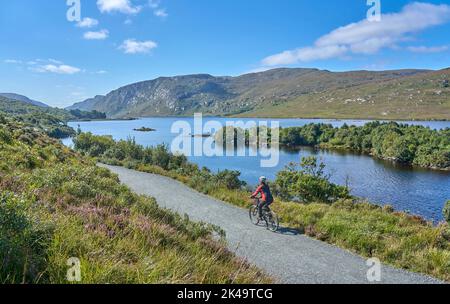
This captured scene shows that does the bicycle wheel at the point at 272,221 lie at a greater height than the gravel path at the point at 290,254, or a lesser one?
greater

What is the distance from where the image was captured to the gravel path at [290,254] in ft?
28.8

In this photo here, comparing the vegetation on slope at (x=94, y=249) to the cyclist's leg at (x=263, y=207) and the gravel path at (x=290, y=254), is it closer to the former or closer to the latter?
the gravel path at (x=290, y=254)

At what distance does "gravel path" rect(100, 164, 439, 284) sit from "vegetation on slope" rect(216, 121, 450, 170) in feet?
188

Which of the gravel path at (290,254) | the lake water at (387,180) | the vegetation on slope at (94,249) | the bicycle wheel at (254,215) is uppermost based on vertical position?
the vegetation on slope at (94,249)

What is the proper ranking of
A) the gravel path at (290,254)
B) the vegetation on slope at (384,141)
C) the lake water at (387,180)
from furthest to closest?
1. the vegetation on slope at (384,141)
2. the lake water at (387,180)
3. the gravel path at (290,254)

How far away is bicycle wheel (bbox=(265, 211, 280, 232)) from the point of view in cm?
1333

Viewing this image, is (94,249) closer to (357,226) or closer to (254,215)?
(357,226)

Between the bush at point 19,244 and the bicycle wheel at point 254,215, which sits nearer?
the bush at point 19,244

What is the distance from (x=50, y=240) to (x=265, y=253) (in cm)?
728

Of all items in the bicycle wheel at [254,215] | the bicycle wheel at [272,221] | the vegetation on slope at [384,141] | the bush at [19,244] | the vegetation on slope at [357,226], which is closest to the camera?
the bush at [19,244]

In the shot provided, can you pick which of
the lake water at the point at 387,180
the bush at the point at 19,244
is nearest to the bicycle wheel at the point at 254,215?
the bush at the point at 19,244

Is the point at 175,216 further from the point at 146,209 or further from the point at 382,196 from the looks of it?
the point at 382,196

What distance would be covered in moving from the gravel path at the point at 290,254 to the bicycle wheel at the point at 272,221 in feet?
0.93

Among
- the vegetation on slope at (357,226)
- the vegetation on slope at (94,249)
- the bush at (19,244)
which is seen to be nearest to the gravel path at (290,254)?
the vegetation on slope at (357,226)
